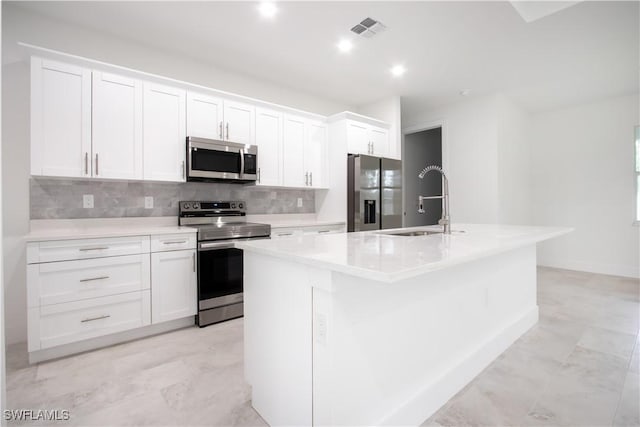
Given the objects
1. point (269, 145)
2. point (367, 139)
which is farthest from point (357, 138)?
point (269, 145)

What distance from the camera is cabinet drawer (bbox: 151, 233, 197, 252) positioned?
8.77ft

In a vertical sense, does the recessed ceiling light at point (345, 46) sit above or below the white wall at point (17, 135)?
above

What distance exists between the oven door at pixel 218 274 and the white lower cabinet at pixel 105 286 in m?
0.07

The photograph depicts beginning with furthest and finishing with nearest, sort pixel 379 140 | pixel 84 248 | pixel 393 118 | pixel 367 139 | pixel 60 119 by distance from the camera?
pixel 393 118 → pixel 379 140 → pixel 367 139 → pixel 60 119 → pixel 84 248

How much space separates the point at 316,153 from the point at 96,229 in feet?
8.15

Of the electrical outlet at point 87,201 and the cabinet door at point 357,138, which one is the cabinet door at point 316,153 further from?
the electrical outlet at point 87,201

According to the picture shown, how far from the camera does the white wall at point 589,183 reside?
458 centimetres

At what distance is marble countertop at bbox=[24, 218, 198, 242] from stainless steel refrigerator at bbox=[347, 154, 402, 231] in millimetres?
1885

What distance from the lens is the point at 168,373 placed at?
2.08 meters

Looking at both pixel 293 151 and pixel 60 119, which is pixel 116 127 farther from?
pixel 293 151

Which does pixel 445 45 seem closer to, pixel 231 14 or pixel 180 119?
pixel 231 14

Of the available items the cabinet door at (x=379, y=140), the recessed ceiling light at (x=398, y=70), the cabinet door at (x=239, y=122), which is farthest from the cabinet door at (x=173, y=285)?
the recessed ceiling light at (x=398, y=70)

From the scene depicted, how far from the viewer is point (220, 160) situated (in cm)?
322

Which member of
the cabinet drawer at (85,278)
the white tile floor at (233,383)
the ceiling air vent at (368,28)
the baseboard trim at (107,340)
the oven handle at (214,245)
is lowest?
the white tile floor at (233,383)
